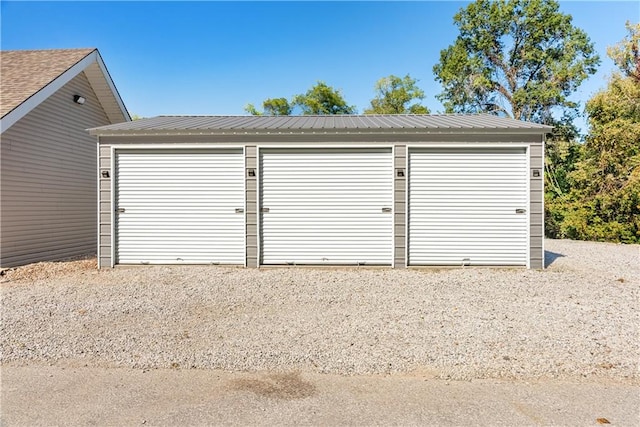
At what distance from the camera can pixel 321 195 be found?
7176 mm

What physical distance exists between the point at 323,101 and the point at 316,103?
0.97m

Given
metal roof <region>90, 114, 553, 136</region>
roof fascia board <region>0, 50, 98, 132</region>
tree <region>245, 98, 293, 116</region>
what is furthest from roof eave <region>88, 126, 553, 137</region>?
tree <region>245, 98, 293, 116</region>

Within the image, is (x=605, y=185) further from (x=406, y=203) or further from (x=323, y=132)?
(x=323, y=132)

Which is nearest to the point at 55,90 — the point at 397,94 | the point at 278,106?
the point at 278,106

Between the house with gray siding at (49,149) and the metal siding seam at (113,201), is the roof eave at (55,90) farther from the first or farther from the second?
the metal siding seam at (113,201)

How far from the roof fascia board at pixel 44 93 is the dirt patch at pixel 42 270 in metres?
2.83

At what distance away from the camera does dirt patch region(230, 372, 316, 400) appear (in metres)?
2.64

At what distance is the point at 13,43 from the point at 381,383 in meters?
14.1

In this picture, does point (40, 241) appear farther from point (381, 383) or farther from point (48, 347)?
point (381, 383)

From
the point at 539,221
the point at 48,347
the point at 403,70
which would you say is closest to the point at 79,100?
the point at 48,347

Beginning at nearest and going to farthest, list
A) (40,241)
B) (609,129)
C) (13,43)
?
(40,241), (13,43), (609,129)

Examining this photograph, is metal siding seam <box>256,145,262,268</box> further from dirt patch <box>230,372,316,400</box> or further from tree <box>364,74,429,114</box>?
tree <box>364,74,429,114</box>

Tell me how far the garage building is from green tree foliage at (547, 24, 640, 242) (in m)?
7.03

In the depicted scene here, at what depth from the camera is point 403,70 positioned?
2788cm
